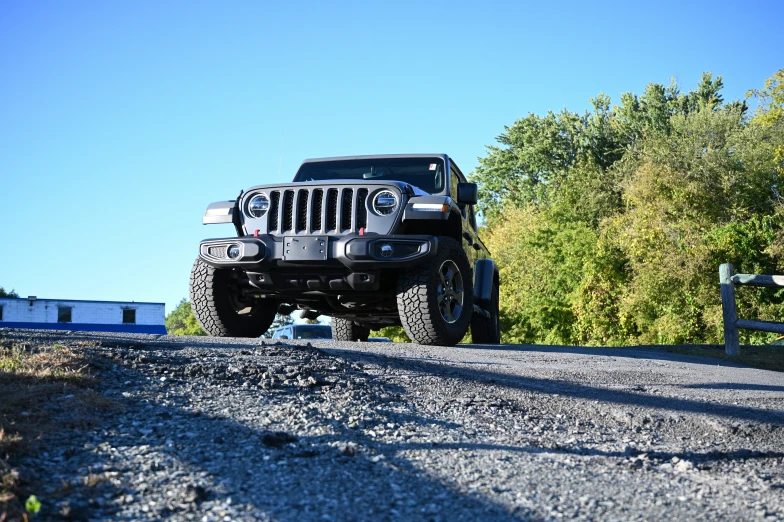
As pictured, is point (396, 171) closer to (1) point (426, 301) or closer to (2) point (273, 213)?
(2) point (273, 213)

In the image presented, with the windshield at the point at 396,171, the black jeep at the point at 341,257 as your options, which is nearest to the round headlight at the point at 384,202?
the black jeep at the point at 341,257

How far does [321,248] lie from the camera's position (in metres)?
8.33

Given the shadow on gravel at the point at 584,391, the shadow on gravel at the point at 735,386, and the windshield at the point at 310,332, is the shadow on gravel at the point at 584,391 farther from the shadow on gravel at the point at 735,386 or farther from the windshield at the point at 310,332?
the windshield at the point at 310,332

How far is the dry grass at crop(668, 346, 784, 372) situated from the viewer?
36.9 ft

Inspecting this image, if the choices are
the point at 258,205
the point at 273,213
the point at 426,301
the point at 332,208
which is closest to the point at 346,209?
the point at 332,208

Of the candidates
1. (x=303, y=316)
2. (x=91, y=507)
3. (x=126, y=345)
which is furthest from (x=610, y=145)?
(x=91, y=507)

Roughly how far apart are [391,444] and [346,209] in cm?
467

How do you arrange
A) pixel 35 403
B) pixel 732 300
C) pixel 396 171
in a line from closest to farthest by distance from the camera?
pixel 35 403, pixel 396 171, pixel 732 300

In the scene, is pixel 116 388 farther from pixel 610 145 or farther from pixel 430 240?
pixel 610 145

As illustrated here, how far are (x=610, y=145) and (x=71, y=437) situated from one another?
159 ft

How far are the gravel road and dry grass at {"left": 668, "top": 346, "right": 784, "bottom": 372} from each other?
466cm

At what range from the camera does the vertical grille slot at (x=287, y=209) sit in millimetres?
8805

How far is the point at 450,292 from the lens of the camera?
8883 millimetres

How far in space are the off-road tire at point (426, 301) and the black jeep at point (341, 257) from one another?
0.03ft
